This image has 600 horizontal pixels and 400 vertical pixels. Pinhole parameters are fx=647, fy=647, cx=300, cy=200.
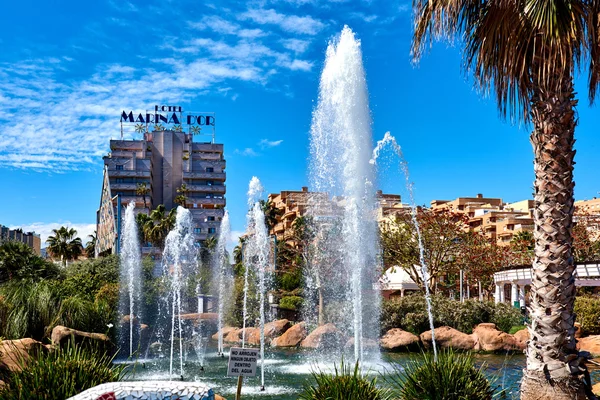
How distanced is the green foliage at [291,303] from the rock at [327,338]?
14.1 m

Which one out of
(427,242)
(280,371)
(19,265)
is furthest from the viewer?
(19,265)

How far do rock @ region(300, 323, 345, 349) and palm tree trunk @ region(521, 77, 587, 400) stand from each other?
16.5m

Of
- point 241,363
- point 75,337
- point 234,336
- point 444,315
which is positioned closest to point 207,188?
point 234,336

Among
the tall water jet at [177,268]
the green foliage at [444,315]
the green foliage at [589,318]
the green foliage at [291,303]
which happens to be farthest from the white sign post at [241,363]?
the green foliage at [291,303]

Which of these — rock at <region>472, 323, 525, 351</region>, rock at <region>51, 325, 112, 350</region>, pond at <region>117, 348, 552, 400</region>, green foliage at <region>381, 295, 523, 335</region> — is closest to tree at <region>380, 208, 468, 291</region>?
green foliage at <region>381, 295, 523, 335</region>

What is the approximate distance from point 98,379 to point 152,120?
97.7 m

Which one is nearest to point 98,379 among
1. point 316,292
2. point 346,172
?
point 346,172

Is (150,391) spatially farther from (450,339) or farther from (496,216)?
(496,216)

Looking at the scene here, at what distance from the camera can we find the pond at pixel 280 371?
15836mm

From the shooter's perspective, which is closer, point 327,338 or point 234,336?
point 327,338

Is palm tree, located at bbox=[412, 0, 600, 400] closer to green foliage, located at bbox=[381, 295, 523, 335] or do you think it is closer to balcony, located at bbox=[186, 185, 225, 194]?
green foliage, located at bbox=[381, 295, 523, 335]

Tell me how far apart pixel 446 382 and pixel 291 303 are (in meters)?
32.4

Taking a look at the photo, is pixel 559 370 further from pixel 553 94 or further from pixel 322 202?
pixel 322 202

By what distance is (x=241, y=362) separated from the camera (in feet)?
31.3
